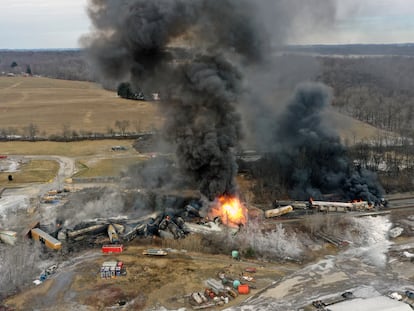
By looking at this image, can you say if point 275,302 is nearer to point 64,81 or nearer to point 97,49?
point 97,49

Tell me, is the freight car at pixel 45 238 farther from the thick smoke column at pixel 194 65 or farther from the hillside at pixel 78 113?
the hillside at pixel 78 113

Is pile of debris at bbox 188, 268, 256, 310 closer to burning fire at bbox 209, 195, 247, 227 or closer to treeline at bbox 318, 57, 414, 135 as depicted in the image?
burning fire at bbox 209, 195, 247, 227

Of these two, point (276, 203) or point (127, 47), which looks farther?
point (276, 203)

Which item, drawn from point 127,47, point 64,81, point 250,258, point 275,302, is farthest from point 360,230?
point 64,81

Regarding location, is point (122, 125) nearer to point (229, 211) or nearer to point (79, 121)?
point (79, 121)

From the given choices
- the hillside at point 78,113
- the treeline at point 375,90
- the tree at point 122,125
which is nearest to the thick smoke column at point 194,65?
the hillside at point 78,113

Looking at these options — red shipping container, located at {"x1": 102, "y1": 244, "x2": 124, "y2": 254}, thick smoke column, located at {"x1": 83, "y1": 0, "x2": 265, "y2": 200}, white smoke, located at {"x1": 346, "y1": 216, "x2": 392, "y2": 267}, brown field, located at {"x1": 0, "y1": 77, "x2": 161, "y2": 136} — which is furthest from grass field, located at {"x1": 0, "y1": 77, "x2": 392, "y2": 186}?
white smoke, located at {"x1": 346, "y1": 216, "x2": 392, "y2": 267}
